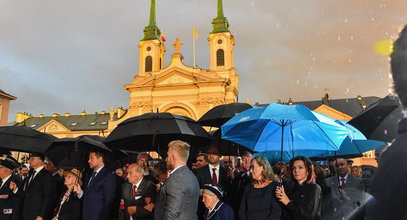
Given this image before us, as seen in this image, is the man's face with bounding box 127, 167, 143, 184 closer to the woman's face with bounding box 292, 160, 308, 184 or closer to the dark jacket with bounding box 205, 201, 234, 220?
the dark jacket with bounding box 205, 201, 234, 220

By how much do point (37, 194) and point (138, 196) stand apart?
2.05m

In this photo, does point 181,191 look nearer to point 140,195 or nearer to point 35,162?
point 140,195

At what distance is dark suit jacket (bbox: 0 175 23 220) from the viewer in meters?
6.12

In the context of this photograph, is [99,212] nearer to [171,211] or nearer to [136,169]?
[136,169]

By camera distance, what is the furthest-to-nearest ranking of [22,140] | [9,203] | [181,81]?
[181,81] < [22,140] < [9,203]

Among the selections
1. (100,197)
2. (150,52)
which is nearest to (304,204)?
(100,197)

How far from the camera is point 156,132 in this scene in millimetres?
5820

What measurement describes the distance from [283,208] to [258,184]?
0.46 meters

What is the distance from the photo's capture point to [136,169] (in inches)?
218

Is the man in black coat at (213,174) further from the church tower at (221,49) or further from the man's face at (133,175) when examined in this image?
the church tower at (221,49)

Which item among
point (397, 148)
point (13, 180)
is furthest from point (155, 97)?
point (397, 148)

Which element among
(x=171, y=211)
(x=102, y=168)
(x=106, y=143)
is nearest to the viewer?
(x=171, y=211)

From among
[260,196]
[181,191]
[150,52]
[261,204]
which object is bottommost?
[261,204]

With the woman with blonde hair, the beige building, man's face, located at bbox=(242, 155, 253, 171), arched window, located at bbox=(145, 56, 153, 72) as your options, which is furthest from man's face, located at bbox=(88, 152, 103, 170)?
arched window, located at bbox=(145, 56, 153, 72)
